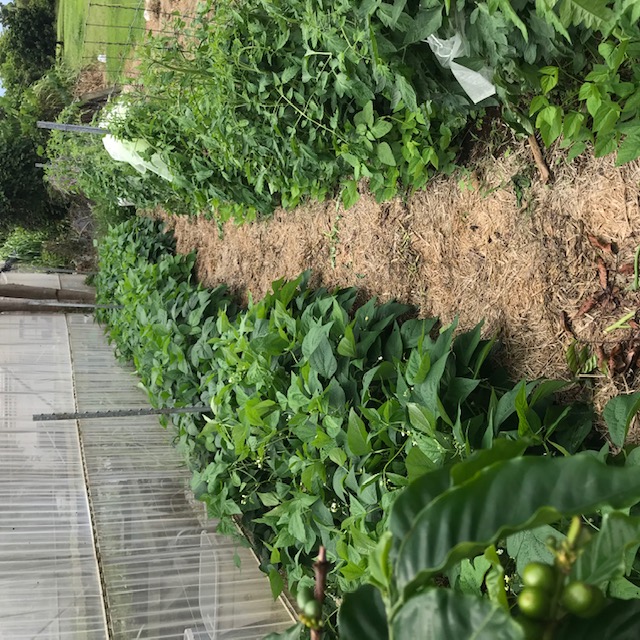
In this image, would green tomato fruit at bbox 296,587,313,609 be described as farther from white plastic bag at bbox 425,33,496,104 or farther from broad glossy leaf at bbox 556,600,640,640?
white plastic bag at bbox 425,33,496,104

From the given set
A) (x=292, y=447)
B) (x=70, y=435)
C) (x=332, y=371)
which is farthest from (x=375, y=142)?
(x=70, y=435)

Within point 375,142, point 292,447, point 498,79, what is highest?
point 498,79

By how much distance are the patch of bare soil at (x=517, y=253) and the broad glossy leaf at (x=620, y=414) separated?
0.18m

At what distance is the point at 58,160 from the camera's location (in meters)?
6.79

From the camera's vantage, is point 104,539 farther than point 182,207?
No

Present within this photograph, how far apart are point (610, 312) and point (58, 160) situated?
22.1ft

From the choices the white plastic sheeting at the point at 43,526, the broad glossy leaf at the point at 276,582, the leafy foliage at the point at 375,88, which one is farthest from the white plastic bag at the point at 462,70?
the white plastic sheeting at the point at 43,526

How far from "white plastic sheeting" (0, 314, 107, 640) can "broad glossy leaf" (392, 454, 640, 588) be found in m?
2.77

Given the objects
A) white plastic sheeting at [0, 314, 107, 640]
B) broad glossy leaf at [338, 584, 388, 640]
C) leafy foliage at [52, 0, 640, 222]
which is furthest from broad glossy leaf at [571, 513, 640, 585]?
white plastic sheeting at [0, 314, 107, 640]

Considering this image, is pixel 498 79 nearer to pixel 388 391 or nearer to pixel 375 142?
pixel 375 142

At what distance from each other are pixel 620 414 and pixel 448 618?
128 centimetres

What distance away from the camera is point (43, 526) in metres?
3.33

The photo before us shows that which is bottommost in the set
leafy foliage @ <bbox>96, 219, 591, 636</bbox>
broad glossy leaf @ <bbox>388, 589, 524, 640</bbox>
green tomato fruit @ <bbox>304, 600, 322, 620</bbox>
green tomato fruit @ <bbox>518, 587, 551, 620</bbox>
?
leafy foliage @ <bbox>96, 219, 591, 636</bbox>

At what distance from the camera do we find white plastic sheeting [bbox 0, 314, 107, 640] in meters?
2.72
